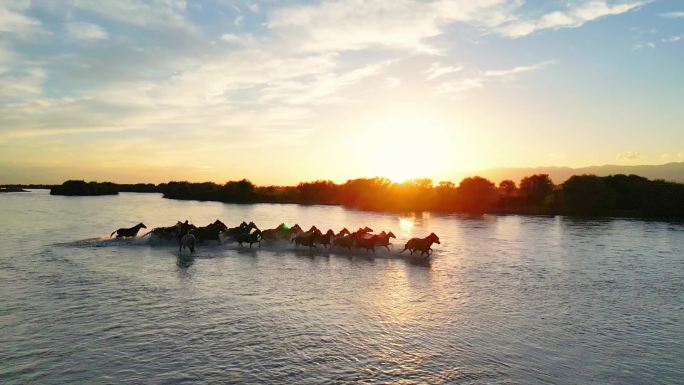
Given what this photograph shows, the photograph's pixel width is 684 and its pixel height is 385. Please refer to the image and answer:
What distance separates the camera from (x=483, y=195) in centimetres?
10231

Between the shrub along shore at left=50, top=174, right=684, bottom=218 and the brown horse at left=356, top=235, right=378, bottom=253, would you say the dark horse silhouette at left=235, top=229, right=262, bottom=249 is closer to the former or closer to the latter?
the brown horse at left=356, top=235, right=378, bottom=253

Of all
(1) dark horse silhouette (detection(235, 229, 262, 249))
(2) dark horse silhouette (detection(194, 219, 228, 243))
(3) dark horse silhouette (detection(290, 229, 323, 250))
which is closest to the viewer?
(3) dark horse silhouette (detection(290, 229, 323, 250))

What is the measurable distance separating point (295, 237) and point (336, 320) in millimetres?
18293

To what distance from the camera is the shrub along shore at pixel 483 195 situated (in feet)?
266

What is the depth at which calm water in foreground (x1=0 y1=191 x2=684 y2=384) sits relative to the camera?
10133 millimetres

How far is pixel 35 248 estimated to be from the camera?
29.2 metres

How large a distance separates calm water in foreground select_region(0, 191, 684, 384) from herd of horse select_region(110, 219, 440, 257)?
2727mm

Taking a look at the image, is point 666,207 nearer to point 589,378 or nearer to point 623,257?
point 623,257

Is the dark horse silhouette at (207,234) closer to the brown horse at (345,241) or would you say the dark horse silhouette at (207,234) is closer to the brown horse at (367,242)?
the brown horse at (345,241)

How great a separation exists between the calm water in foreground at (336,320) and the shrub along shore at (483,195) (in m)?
64.0

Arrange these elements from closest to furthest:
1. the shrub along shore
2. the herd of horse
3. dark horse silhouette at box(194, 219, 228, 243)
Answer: the herd of horse → dark horse silhouette at box(194, 219, 228, 243) → the shrub along shore

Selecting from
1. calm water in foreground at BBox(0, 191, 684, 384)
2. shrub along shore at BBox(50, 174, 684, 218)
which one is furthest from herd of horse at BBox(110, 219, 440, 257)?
shrub along shore at BBox(50, 174, 684, 218)

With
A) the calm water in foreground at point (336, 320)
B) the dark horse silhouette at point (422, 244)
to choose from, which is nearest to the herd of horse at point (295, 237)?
the dark horse silhouette at point (422, 244)

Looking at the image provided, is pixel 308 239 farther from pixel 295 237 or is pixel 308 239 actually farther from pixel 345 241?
pixel 345 241
